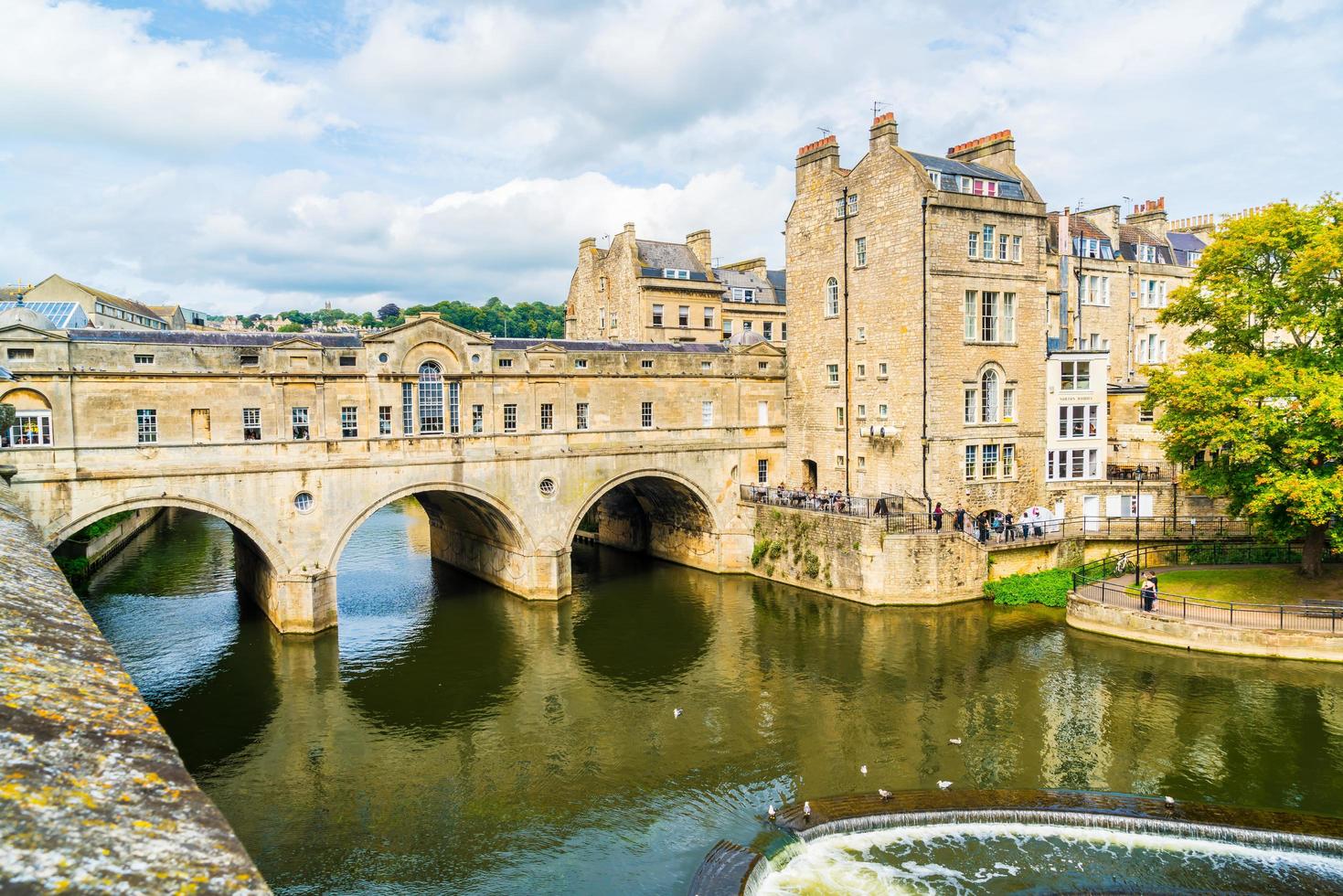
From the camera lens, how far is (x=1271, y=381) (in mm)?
29031

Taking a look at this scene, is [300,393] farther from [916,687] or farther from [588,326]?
[588,326]

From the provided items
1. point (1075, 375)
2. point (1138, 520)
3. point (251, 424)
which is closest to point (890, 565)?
point (1138, 520)

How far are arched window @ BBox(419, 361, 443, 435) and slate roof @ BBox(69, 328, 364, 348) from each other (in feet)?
8.62

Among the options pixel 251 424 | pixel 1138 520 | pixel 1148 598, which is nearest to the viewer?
pixel 1148 598

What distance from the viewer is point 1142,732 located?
22312 millimetres

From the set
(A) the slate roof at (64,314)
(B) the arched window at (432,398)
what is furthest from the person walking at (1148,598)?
(A) the slate roof at (64,314)

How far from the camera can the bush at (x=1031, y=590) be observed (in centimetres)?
3397

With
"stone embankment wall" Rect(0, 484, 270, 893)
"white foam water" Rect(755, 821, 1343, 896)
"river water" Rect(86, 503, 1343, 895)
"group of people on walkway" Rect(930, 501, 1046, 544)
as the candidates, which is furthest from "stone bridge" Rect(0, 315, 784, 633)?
"stone embankment wall" Rect(0, 484, 270, 893)

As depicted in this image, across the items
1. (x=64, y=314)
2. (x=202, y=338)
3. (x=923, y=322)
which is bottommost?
(x=202, y=338)

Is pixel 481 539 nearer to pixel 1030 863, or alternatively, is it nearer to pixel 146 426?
pixel 146 426

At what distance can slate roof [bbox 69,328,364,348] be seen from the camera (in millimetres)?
29281

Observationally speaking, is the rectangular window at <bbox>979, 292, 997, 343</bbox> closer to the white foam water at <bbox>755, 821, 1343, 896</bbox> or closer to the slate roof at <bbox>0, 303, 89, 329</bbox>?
the white foam water at <bbox>755, 821, 1343, 896</bbox>

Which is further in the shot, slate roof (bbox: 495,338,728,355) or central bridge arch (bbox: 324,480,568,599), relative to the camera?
slate roof (bbox: 495,338,728,355)

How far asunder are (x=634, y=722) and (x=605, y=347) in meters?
19.9
